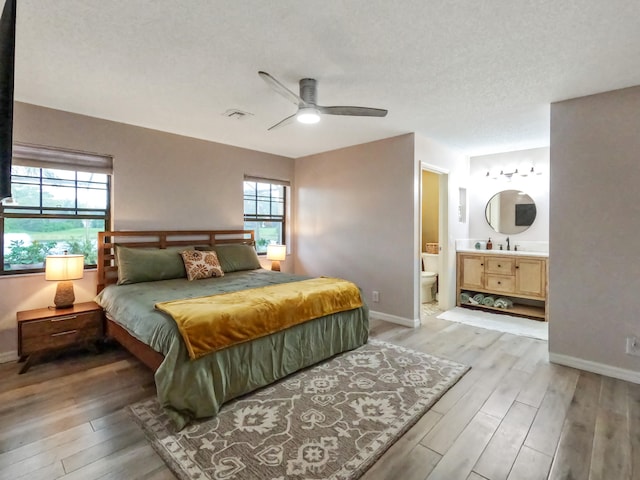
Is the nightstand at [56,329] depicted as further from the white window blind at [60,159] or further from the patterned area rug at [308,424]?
the white window blind at [60,159]

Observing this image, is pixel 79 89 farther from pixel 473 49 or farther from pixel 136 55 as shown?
pixel 473 49

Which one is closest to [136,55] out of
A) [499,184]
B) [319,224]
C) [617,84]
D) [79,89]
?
[79,89]

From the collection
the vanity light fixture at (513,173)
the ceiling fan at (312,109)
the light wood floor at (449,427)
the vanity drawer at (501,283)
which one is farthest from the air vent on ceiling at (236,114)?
the vanity drawer at (501,283)

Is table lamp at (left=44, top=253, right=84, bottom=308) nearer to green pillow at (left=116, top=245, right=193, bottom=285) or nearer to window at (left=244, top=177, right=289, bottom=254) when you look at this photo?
green pillow at (left=116, top=245, right=193, bottom=285)

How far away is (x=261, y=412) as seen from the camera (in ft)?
7.18

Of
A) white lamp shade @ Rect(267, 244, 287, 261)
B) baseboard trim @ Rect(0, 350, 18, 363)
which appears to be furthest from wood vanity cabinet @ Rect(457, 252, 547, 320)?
baseboard trim @ Rect(0, 350, 18, 363)

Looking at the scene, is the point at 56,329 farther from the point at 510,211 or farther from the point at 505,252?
the point at 510,211

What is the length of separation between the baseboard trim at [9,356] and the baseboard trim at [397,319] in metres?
3.77

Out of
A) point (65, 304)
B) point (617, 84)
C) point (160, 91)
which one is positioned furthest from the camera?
point (65, 304)

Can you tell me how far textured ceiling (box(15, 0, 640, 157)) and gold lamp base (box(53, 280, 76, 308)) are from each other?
1706 mm

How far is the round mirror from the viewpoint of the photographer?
4.91 metres

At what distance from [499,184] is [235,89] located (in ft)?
13.9

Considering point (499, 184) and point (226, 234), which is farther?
point (499, 184)

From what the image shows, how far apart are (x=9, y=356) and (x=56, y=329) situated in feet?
2.04
